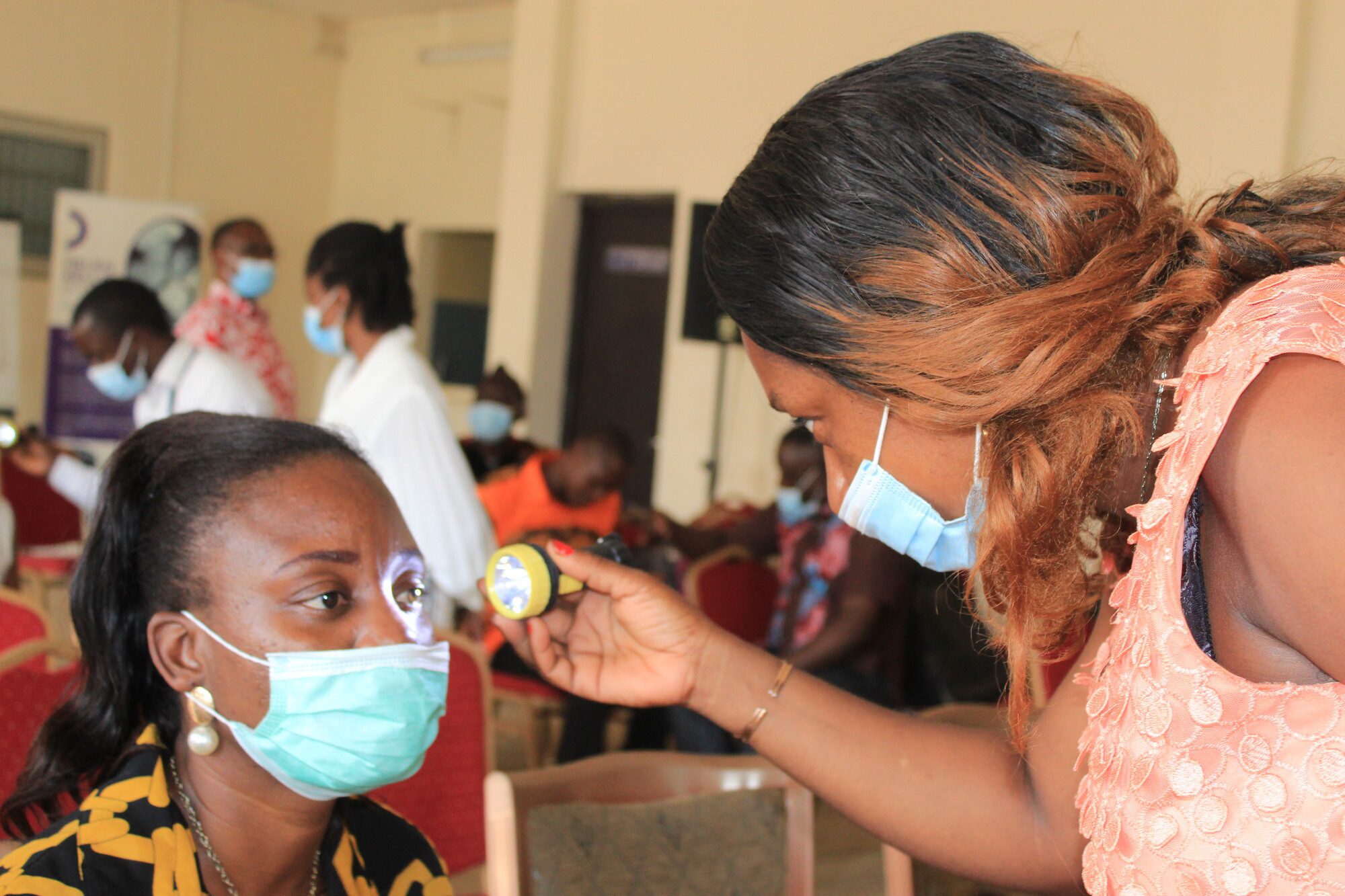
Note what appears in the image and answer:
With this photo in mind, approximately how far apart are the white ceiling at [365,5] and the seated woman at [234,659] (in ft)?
24.5

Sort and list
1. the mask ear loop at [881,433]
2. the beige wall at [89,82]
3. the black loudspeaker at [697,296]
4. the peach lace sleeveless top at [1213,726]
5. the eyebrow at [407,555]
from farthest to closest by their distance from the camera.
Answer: the beige wall at [89,82] → the black loudspeaker at [697,296] → the eyebrow at [407,555] → the mask ear loop at [881,433] → the peach lace sleeveless top at [1213,726]

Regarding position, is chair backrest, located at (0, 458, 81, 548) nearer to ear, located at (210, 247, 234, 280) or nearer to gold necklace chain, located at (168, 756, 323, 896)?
ear, located at (210, 247, 234, 280)

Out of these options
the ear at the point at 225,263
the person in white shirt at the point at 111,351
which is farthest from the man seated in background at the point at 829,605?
the ear at the point at 225,263

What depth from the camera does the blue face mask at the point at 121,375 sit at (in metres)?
3.71

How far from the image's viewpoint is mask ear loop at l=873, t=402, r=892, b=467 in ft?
3.52

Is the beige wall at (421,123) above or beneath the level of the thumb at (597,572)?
above

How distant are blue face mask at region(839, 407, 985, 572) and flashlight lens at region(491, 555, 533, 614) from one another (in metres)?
0.34

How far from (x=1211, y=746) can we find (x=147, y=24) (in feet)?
28.9

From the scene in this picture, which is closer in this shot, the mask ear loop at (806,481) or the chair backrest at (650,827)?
the chair backrest at (650,827)

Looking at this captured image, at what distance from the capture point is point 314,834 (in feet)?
4.62

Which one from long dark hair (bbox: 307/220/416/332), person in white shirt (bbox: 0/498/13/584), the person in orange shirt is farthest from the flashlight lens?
person in white shirt (bbox: 0/498/13/584)

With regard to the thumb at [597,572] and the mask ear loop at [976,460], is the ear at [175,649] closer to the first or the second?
the thumb at [597,572]

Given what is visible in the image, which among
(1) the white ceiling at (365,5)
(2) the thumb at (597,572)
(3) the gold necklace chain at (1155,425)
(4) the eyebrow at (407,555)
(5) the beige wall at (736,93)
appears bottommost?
(4) the eyebrow at (407,555)

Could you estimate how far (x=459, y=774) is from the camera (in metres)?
2.07
